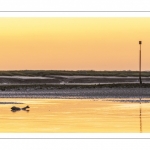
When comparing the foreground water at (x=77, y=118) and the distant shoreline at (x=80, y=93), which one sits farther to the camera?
the distant shoreline at (x=80, y=93)

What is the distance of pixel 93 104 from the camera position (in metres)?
36.9

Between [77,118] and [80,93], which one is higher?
[80,93]

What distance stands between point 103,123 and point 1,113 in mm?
6601

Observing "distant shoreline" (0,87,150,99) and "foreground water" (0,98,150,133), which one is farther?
"distant shoreline" (0,87,150,99)

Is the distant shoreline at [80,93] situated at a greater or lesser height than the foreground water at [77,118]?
greater

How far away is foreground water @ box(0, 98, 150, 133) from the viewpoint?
24.9 metres

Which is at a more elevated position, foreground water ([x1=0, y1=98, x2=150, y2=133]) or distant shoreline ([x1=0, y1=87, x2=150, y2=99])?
distant shoreline ([x1=0, y1=87, x2=150, y2=99])

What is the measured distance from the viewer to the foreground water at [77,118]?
2492 centimetres

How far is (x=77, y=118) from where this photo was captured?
2867 cm

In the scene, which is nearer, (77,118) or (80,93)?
(77,118)
